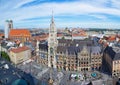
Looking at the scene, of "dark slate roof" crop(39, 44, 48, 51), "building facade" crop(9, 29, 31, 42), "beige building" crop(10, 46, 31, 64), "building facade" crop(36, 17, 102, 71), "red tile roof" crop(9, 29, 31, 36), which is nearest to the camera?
"building facade" crop(36, 17, 102, 71)

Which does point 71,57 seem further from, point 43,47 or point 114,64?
point 114,64

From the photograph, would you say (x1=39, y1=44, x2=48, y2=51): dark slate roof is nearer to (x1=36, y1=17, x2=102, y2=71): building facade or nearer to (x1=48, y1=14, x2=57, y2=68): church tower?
(x1=36, y1=17, x2=102, y2=71): building facade

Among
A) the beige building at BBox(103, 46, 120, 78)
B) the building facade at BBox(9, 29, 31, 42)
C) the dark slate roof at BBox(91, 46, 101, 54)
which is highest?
the building facade at BBox(9, 29, 31, 42)

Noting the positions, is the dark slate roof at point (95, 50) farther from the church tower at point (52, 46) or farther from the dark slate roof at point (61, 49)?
the church tower at point (52, 46)

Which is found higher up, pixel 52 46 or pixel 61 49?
pixel 52 46

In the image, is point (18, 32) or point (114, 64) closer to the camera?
point (114, 64)

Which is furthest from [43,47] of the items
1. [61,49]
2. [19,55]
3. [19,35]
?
[19,35]

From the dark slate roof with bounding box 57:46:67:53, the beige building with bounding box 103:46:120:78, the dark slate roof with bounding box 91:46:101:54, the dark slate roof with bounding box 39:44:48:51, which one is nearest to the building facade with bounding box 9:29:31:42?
the dark slate roof with bounding box 39:44:48:51

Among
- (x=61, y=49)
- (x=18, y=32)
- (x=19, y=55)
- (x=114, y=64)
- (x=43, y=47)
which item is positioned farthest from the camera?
(x=18, y=32)

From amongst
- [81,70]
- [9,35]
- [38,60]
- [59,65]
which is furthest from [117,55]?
[9,35]

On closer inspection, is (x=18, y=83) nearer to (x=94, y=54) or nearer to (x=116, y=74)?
(x=116, y=74)
